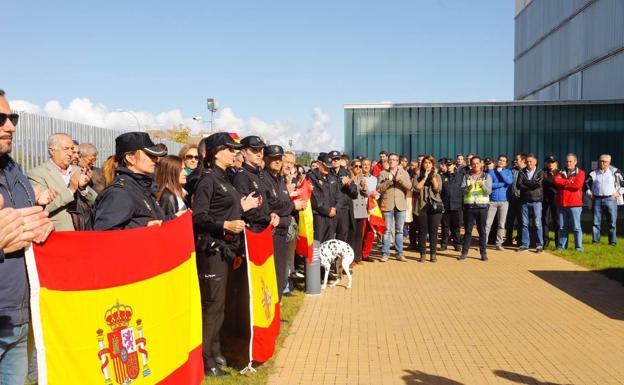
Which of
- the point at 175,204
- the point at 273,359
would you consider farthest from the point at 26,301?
the point at 273,359

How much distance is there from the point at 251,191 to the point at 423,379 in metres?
2.60

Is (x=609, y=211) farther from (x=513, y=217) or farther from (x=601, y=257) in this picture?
(x=601, y=257)

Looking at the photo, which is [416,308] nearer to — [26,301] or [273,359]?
[273,359]

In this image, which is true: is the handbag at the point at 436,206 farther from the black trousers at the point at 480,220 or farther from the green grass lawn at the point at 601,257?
the green grass lawn at the point at 601,257

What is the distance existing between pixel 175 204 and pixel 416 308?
4.68 m

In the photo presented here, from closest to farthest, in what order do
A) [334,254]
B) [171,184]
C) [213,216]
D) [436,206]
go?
[213,216]
[171,184]
[334,254]
[436,206]

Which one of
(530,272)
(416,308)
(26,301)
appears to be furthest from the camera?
(530,272)

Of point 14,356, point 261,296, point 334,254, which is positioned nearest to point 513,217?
point 334,254

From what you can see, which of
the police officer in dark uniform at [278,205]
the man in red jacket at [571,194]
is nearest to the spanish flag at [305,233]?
the police officer in dark uniform at [278,205]

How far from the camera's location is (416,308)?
30.8 ft

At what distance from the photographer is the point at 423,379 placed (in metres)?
6.07

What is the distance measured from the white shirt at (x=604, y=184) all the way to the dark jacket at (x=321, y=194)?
27.5 ft

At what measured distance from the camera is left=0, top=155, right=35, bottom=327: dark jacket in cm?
323

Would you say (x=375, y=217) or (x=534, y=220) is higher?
(x=375, y=217)
